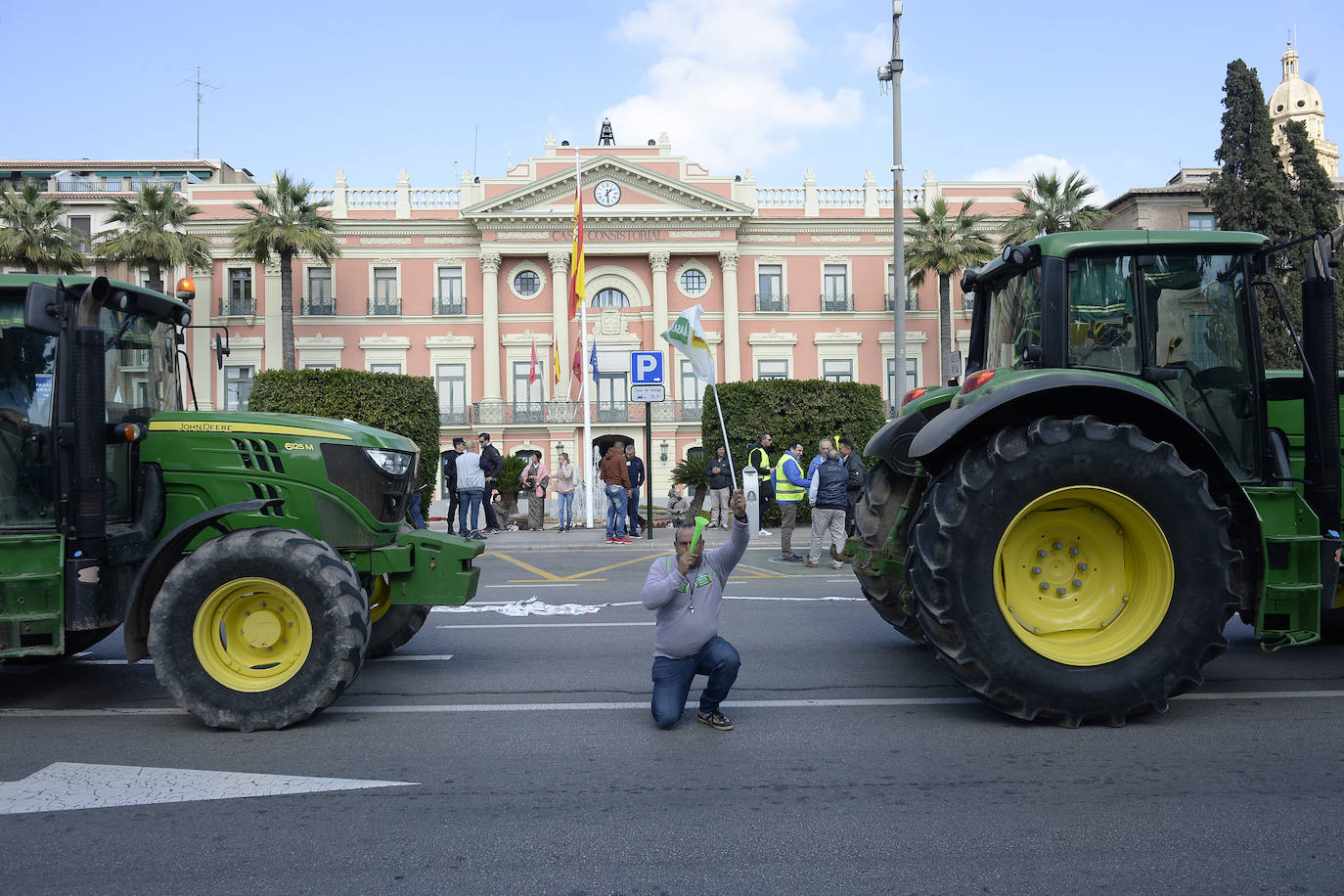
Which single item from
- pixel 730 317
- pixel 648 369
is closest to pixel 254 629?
pixel 648 369

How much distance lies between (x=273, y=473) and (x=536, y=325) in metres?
38.8

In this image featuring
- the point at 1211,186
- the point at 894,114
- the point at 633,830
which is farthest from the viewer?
the point at 1211,186

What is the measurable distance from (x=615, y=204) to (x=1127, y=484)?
39.8 meters

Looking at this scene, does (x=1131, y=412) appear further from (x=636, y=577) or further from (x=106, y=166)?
(x=106, y=166)

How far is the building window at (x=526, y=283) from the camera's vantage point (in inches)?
1754

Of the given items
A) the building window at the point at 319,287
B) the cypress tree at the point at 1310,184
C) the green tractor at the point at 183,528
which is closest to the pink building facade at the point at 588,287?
the building window at the point at 319,287

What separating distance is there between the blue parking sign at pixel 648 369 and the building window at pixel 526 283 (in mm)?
26519

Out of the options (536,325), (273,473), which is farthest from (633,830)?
(536,325)

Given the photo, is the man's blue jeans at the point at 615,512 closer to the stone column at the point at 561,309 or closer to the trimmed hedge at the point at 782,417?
the trimmed hedge at the point at 782,417

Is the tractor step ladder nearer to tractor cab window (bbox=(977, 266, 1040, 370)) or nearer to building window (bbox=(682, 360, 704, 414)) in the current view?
tractor cab window (bbox=(977, 266, 1040, 370))

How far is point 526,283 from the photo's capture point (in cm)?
4462

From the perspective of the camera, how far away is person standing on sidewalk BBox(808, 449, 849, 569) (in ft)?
45.5

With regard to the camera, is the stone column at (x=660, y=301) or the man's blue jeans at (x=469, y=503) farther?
the stone column at (x=660, y=301)

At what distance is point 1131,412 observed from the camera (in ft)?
18.7
